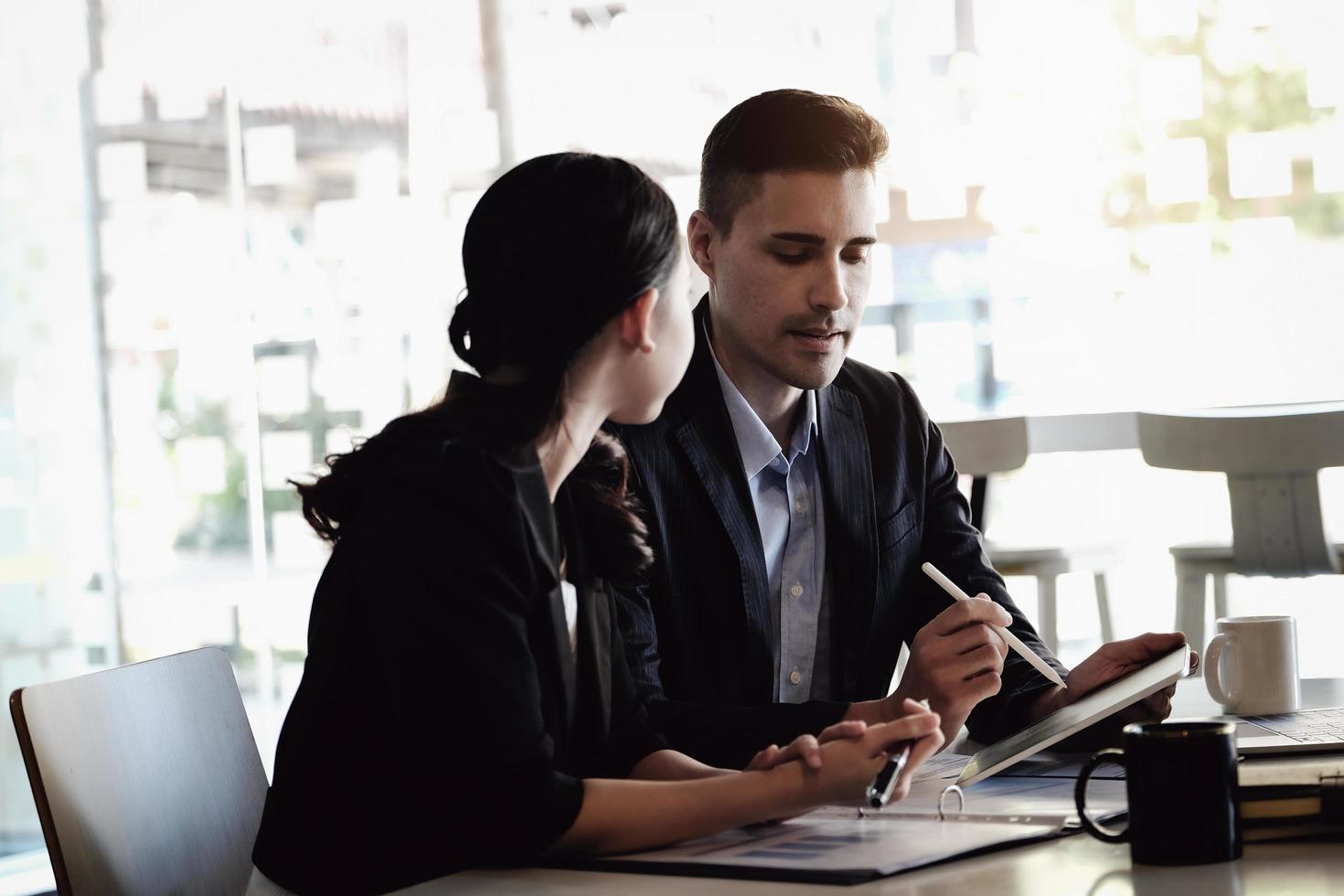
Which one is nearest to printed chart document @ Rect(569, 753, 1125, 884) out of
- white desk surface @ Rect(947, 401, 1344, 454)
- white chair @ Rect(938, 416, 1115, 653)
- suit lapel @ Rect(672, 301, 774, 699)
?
suit lapel @ Rect(672, 301, 774, 699)

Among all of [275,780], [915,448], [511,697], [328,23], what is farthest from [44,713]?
[328,23]

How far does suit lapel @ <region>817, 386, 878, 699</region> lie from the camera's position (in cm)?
170

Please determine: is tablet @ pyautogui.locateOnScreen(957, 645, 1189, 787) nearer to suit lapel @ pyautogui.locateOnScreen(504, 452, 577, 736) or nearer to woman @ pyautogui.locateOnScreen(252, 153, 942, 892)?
woman @ pyautogui.locateOnScreen(252, 153, 942, 892)

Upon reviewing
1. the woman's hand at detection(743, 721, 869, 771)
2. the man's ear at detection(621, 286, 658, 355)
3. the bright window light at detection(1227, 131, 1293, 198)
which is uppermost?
the bright window light at detection(1227, 131, 1293, 198)

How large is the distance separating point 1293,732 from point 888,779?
1.21 feet

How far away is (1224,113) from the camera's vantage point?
536cm

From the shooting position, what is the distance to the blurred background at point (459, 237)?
11.5 feet

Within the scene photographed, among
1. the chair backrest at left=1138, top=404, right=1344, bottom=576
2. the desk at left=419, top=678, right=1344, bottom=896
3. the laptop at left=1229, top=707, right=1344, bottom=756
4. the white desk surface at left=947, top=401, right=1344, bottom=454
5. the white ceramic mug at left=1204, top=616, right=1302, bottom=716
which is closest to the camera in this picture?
the desk at left=419, top=678, right=1344, bottom=896

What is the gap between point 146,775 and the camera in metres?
1.28

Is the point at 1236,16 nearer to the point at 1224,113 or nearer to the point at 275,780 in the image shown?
the point at 1224,113

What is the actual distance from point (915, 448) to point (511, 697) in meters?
0.90

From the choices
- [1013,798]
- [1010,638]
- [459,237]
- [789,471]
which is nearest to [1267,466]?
[789,471]

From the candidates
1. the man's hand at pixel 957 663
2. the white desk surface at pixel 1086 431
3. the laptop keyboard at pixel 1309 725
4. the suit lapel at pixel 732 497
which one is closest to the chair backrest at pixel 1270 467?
the white desk surface at pixel 1086 431

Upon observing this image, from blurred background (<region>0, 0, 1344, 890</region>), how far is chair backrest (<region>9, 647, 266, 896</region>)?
2176mm
